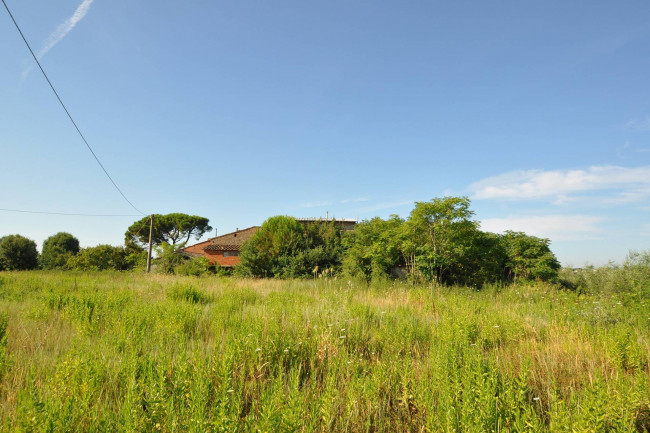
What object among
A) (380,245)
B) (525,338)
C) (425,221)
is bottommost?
(525,338)

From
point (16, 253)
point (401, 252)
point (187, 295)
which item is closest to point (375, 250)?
point (401, 252)

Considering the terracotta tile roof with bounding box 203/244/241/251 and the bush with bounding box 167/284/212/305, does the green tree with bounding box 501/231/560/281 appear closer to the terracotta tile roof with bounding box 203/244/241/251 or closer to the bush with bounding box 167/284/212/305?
the bush with bounding box 167/284/212/305

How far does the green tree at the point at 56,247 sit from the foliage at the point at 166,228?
650cm

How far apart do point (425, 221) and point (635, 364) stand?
397 inches

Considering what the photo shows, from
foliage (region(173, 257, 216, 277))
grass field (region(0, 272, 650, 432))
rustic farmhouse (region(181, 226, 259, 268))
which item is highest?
rustic farmhouse (region(181, 226, 259, 268))

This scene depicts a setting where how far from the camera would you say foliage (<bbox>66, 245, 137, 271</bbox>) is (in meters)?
27.5

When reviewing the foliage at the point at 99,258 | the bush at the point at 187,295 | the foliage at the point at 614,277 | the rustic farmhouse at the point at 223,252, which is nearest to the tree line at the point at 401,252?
the foliage at the point at 614,277

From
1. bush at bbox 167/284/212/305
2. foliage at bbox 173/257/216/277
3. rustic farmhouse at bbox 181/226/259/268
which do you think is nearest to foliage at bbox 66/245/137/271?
rustic farmhouse at bbox 181/226/259/268

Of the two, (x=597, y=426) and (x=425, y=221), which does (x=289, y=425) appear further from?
(x=425, y=221)

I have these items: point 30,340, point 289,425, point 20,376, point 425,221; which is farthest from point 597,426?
point 425,221

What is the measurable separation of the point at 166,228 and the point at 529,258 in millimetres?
40621

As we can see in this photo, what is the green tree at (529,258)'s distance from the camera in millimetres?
13148

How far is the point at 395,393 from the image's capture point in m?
2.71

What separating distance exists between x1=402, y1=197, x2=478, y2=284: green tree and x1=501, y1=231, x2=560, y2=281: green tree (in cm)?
265
